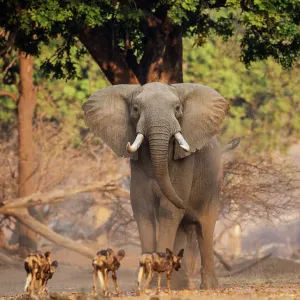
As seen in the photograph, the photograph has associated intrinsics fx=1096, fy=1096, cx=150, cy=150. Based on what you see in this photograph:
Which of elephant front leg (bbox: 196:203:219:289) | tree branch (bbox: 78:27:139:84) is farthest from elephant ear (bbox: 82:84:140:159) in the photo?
tree branch (bbox: 78:27:139:84)

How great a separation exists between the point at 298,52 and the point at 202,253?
560cm

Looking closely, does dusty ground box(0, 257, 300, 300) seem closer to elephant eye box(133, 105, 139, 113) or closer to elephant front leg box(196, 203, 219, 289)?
elephant front leg box(196, 203, 219, 289)

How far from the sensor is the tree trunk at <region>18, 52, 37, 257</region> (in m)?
31.5

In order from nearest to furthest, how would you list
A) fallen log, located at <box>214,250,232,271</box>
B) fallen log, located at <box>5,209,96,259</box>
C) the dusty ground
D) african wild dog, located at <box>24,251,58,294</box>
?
african wild dog, located at <box>24,251,58,294</box> < the dusty ground < fallen log, located at <box>5,209,96,259</box> < fallen log, located at <box>214,250,232,271</box>

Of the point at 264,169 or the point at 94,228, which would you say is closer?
the point at 264,169

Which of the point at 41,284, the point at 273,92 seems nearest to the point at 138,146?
the point at 41,284

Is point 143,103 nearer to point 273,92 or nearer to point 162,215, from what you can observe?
point 162,215

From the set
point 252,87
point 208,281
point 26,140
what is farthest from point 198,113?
point 252,87

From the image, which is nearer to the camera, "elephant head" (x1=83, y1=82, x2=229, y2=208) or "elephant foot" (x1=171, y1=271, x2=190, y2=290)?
"elephant head" (x1=83, y1=82, x2=229, y2=208)

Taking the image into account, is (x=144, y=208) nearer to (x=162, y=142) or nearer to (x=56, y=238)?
(x=162, y=142)

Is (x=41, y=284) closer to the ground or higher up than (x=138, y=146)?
closer to the ground

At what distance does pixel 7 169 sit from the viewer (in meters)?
33.4

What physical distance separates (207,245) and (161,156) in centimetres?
334

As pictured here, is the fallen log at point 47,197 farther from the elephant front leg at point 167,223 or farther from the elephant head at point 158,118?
the elephant front leg at point 167,223
